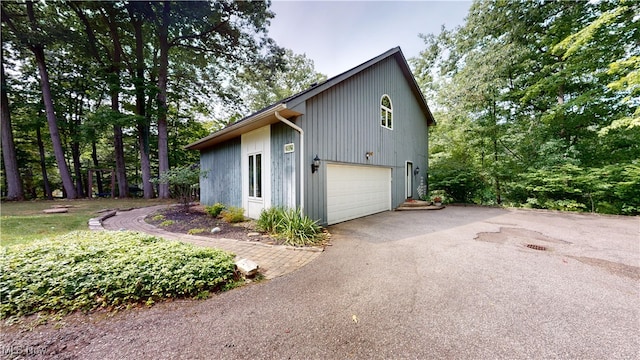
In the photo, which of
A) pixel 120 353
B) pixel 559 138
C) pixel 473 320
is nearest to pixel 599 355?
pixel 473 320

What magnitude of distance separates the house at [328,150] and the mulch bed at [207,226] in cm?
90

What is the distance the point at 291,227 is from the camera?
15.5 feet

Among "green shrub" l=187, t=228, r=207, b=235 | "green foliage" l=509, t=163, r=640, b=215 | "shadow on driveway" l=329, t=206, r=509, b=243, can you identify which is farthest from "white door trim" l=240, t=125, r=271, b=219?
"green foliage" l=509, t=163, r=640, b=215

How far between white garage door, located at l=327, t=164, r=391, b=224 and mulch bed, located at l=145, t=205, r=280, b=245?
2184 millimetres

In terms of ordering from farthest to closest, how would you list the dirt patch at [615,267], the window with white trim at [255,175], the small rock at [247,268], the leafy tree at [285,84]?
1. the leafy tree at [285,84]
2. the window with white trim at [255,175]
3. the dirt patch at [615,267]
4. the small rock at [247,268]

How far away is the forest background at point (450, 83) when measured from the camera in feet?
26.2

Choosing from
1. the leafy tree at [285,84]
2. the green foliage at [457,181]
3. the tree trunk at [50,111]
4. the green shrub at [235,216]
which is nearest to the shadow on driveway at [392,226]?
the green shrub at [235,216]

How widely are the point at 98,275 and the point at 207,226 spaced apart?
3658 millimetres

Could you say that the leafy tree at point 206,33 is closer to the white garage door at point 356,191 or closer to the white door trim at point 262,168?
the white door trim at point 262,168

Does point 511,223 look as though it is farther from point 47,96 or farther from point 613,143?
point 47,96

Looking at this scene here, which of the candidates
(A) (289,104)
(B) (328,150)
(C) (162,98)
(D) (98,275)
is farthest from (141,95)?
(D) (98,275)

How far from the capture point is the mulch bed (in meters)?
4.93

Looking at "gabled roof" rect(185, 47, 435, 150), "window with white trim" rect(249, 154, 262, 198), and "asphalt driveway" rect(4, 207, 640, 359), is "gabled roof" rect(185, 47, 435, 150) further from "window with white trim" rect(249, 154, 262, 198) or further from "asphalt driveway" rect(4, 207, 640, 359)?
"asphalt driveway" rect(4, 207, 640, 359)

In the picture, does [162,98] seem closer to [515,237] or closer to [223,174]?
[223,174]
